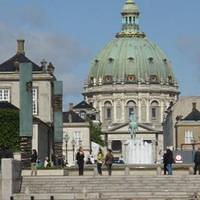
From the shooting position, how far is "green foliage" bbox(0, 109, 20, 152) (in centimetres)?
8116

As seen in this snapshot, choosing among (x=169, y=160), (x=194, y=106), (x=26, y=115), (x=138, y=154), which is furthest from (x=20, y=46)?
(x=169, y=160)

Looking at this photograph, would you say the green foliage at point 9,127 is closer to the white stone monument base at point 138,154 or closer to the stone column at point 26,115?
the white stone monument base at point 138,154

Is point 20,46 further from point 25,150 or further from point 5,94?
point 25,150

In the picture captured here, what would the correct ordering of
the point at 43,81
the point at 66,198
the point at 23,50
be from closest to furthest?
the point at 66,198, the point at 43,81, the point at 23,50

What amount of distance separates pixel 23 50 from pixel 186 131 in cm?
4220

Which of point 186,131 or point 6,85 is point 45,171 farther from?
point 186,131

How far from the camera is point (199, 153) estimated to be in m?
48.7

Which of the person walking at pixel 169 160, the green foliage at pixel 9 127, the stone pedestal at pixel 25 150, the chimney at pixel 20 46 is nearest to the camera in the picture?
the person walking at pixel 169 160

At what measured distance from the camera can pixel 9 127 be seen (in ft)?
268

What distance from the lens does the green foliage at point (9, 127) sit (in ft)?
266

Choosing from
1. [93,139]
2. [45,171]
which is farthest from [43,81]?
[93,139]

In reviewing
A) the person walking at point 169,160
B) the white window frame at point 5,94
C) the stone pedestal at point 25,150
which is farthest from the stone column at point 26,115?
the white window frame at point 5,94

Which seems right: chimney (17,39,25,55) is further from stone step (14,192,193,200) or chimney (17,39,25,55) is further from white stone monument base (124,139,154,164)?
stone step (14,192,193,200)

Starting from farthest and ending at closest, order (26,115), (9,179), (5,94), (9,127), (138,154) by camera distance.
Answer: (5,94) → (138,154) → (9,127) → (26,115) → (9,179)
